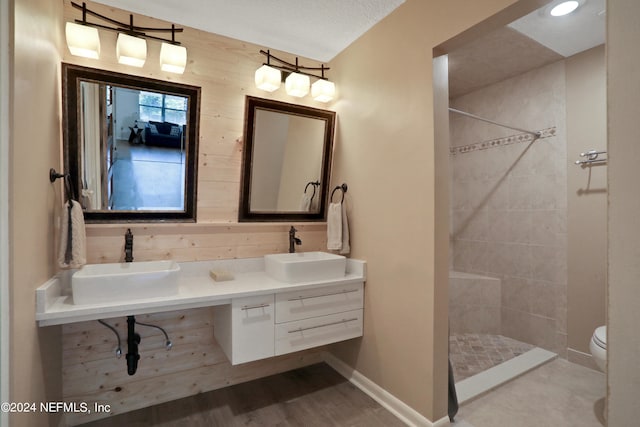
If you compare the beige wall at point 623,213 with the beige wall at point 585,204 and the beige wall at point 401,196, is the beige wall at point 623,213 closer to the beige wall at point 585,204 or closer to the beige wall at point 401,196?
the beige wall at point 401,196

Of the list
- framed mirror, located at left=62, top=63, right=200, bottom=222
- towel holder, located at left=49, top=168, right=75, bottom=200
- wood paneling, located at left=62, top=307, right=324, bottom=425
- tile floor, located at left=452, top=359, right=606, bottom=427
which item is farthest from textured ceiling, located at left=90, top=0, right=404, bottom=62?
tile floor, located at left=452, top=359, right=606, bottom=427

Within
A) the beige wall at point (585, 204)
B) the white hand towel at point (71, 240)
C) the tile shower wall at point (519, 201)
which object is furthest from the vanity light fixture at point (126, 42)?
the beige wall at point (585, 204)

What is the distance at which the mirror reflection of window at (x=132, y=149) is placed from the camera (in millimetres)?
1838

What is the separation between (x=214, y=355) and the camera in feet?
7.25

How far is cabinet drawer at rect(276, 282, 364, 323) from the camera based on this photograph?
1.97m

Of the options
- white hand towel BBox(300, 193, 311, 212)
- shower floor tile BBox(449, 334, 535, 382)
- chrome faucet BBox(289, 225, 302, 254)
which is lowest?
shower floor tile BBox(449, 334, 535, 382)

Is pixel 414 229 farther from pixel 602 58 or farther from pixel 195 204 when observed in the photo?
pixel 602 58

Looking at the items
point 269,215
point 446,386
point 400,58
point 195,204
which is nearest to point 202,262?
point 195,204

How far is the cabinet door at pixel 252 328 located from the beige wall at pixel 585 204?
2463 mm

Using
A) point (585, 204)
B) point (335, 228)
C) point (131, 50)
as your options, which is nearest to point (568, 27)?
point (585, 204)

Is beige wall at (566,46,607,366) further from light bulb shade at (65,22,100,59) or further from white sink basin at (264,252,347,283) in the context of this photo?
light bulb shade at (65,22,100,59)

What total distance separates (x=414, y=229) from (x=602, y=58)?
6.94ft

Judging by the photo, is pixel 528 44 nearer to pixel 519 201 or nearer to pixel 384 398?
pixel 519 201

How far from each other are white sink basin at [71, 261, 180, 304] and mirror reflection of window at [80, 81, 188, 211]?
0.46 m
